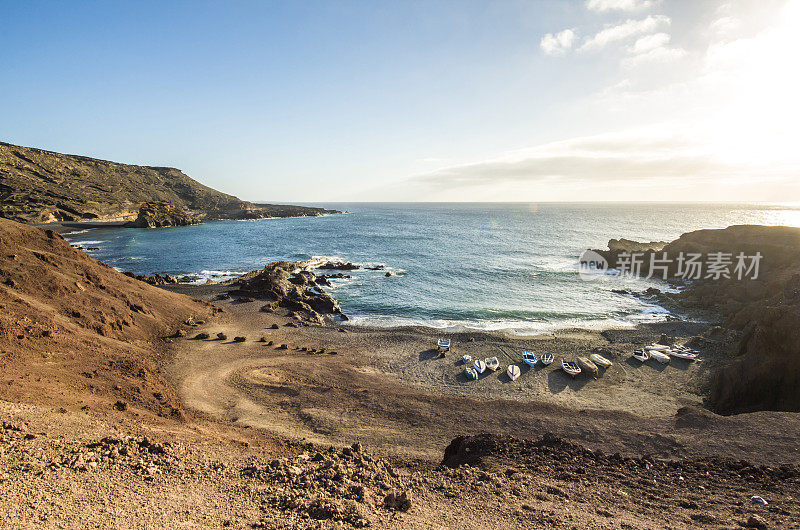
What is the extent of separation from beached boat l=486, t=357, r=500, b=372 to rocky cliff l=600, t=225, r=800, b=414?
13.0 meters

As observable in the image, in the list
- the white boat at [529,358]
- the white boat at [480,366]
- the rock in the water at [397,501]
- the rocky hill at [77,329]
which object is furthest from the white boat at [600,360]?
the rocky hill at [77,329]

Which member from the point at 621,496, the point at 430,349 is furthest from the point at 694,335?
the point at 621,496

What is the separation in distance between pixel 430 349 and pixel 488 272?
1325 inches

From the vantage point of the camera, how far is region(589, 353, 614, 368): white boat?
87.0 feet

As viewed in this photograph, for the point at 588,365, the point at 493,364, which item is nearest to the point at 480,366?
the point at 493,364

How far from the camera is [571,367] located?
2584 cm

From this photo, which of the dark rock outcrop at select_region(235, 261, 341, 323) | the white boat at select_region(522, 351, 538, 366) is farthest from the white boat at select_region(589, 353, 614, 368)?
the dark rock outcrop at select_region(235, 261, 341, 323)

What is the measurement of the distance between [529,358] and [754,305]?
84.6ft

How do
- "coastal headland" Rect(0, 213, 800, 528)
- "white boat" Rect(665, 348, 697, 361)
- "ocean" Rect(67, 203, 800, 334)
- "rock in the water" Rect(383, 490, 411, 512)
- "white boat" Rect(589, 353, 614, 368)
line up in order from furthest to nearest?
"ocean" Rect(67, 203, 800, 334) < "white boat" Rect(665, 348, 697, 361) < "white boat" Rect(589, 353, 614, 368) < "rock in the water" Rect(383, 490, 411, 512) < "coastal headland" Rect(0, 213, 800, 528)

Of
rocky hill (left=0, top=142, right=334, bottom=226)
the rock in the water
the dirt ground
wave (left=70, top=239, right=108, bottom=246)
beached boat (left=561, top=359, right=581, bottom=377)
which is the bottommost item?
the dirt ground

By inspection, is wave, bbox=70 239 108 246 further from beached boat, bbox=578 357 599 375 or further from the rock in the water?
beached boat, bbox=578 357 599 375

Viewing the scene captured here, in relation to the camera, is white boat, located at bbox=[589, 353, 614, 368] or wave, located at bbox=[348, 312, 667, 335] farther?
wave, located at bbox=[348, 312, 667, 335]

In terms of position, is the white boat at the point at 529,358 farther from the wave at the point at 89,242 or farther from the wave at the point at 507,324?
the wave at the point at 89,242

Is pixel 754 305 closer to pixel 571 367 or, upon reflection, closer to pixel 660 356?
pixel 660 356
